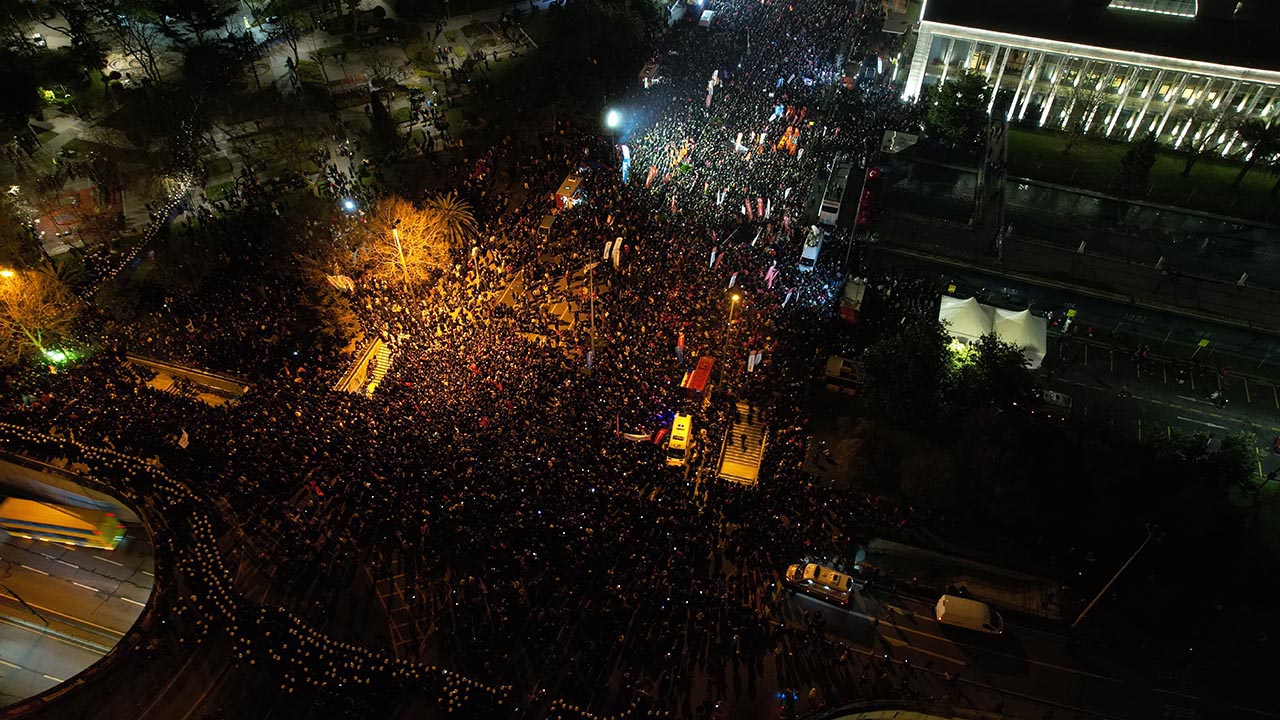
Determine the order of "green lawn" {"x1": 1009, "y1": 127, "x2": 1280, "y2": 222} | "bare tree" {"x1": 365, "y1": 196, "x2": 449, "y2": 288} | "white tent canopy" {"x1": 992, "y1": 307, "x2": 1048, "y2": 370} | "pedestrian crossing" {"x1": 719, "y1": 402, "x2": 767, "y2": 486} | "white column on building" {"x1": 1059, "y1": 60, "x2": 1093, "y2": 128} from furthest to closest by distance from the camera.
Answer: "white column on building" {"x1": 1059, "y1": 60, "x2": 1093, "y2": 128} → "green lawn" {"x1": 1009, "y1": 127, "x2": 1280, "y2": 222} → "bare tree" {"x1": 365, "y1": 196, "x2": 449, "y2": 288} → "white tent canopy" {"x1": 992, "y1": 307, "x2": 1048, "y2": 370} → "pedestrian crossing" {"x1": 719, "y1": 402, "x2": 767, "y2": 486}

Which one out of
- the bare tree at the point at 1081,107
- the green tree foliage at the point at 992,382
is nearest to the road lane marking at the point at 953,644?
the green tree foliage at the point at 992,382

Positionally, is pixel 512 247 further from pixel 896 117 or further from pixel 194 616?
pixel 896 117

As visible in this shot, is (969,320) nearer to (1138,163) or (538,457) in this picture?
(1138,163)

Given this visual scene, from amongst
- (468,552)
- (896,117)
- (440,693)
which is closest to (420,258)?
(468,552)

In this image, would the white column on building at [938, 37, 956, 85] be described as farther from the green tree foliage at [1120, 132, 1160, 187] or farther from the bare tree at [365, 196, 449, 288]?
the bare tree at [365, 196, 449, 288]

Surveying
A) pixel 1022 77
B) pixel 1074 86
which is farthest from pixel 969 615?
pixel 1074 86

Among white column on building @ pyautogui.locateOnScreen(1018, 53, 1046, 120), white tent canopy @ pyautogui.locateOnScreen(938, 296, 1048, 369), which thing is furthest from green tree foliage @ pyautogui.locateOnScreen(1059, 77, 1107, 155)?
white tent canopy @ pyautogui.locateOnScreen(938, 296, 1048, 369)
